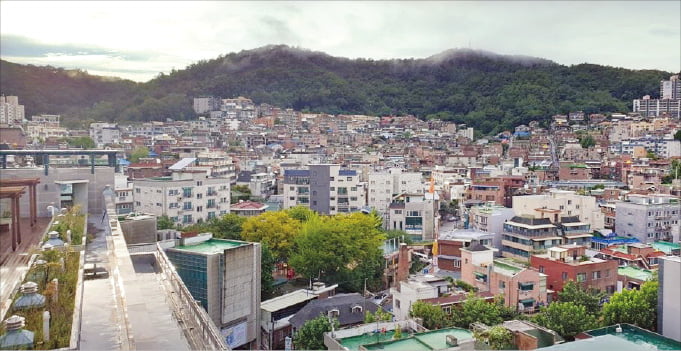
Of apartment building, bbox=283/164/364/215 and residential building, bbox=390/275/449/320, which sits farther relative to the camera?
apartment building, bbox=283/164/364/215

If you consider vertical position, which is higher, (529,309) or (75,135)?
(75,135)

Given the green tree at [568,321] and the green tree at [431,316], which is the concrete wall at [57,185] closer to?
the green tree at [431,316]

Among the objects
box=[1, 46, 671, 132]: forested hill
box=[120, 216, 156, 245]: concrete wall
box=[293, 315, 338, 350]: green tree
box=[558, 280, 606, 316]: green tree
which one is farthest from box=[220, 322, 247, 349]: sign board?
box=[1, 46, 671, 132]: forested hill

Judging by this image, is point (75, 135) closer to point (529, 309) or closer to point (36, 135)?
point (36, 135)

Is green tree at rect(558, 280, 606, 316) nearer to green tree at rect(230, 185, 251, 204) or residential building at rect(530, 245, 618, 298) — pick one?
residential building at rect(530, 245, 618, 298)

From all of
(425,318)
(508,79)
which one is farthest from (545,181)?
(508,79)
